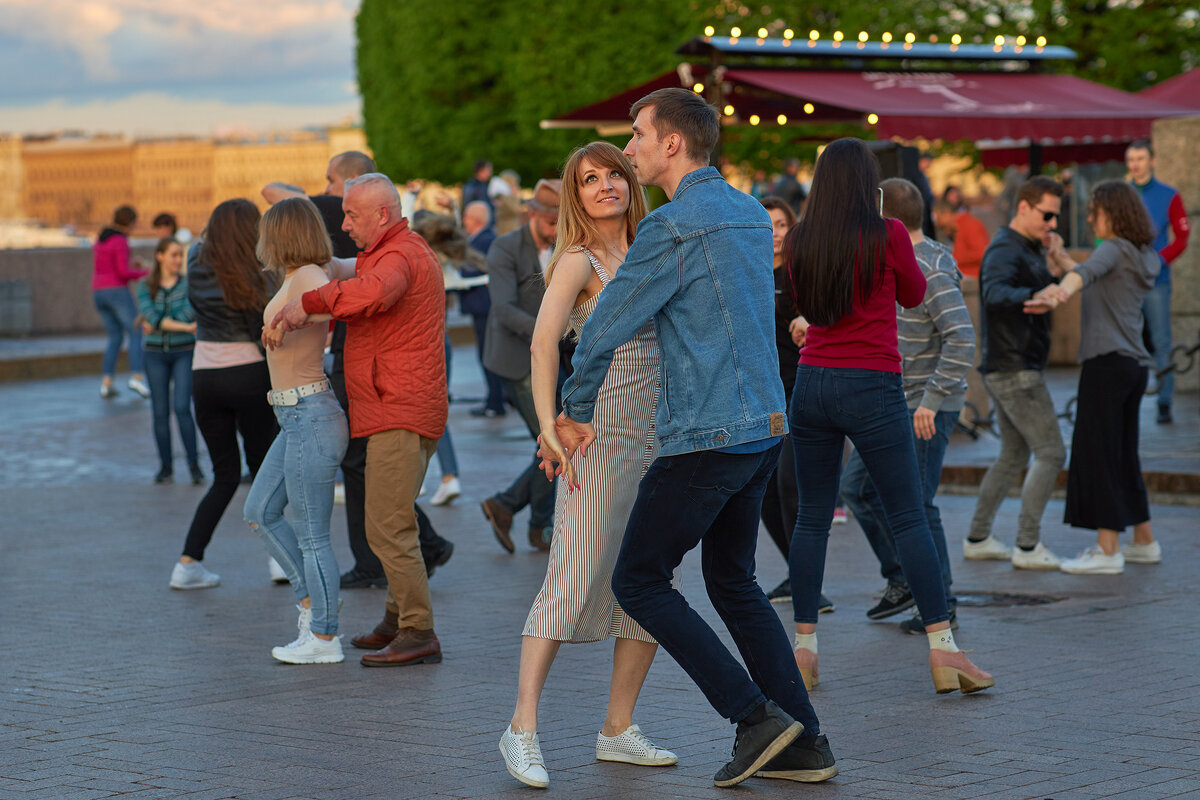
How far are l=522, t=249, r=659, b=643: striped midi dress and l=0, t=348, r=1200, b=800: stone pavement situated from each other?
48cm

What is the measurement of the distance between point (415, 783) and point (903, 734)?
1529 mm

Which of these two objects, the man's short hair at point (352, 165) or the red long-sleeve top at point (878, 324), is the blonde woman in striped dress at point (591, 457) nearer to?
the red long-sleeve top at point (878, 324)

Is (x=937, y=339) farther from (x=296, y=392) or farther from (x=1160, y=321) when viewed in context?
(x=1160, y=321)

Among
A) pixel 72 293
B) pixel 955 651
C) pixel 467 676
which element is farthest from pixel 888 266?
pixel 72 293

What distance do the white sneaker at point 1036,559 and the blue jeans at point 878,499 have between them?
1.37 metres

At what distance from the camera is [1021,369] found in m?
8.41

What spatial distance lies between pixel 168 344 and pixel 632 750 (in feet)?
26.9

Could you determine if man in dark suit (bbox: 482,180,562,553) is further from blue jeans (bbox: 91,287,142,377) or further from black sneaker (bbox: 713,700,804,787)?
blue jeans (bbox: 91,287,142,377)

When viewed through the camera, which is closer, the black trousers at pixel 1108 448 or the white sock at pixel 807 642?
the white sock at pixel 807 642

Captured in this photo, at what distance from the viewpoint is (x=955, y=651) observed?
5973 mm

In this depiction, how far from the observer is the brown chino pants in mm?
6574

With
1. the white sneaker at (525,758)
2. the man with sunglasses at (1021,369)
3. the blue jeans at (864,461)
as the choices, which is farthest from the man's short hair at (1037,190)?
the white sneaker at (525,758)

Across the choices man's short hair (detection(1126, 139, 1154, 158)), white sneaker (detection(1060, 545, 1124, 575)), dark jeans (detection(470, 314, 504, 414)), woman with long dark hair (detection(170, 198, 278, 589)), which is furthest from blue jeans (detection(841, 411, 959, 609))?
dark jeans (detection(470, 314, 504, 414))

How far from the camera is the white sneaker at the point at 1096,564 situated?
841cm
